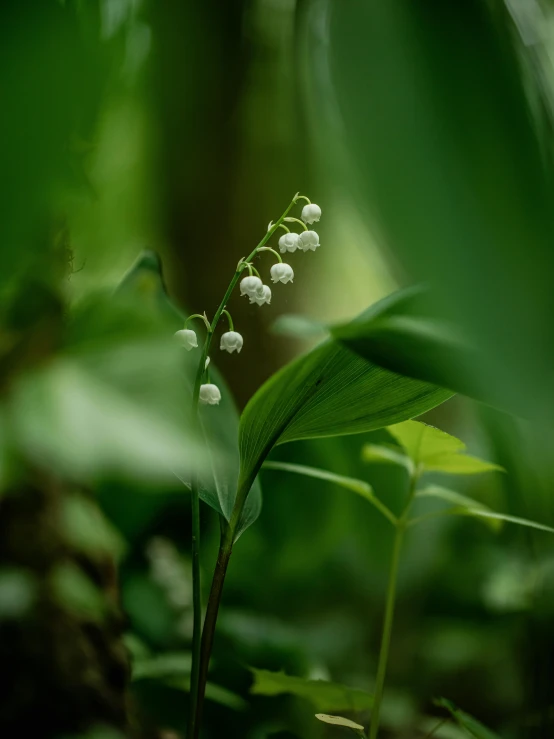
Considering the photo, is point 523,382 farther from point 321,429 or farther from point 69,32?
point 321,429

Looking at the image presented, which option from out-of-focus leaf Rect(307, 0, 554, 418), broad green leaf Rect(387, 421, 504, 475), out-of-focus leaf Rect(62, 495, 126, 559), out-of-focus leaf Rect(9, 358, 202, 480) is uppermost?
out-of-focus leaf Rect(307, 0, 554, 418)

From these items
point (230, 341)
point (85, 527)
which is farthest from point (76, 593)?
point (230, 341)

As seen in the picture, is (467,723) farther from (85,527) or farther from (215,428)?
(85,527)

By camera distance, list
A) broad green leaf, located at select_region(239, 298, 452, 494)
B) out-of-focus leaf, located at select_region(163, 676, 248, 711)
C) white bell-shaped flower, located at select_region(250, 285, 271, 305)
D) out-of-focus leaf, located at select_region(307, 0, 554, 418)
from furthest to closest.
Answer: out-of-focus leaf, located at select_region(163, 676, 248, 711) < white bell-shaped flower, located at select_region(250, 285, 271, 305) < broad green leaf, located at select_region(239, 298, 452, 494) < out-of-focus leaf, located at select_region(307, 0, 554, 418)

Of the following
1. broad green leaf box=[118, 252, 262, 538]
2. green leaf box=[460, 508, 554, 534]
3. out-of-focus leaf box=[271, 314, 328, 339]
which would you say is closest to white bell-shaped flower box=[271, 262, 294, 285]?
broad green leaf box=[118, 252, 262, 538]

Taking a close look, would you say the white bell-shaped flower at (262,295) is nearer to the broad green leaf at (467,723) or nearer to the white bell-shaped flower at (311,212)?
the white bell-shaped flower at (311,212)

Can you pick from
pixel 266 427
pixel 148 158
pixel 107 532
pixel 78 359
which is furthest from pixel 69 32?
pixel 107 532

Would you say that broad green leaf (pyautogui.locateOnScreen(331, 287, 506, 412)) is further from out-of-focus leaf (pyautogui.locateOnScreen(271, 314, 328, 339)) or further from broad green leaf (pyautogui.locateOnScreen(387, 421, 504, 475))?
broad green leaf (pyautogui.locateOnScreen(387, 421, 504, 475))

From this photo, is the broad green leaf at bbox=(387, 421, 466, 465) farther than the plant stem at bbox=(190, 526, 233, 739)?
Yes
